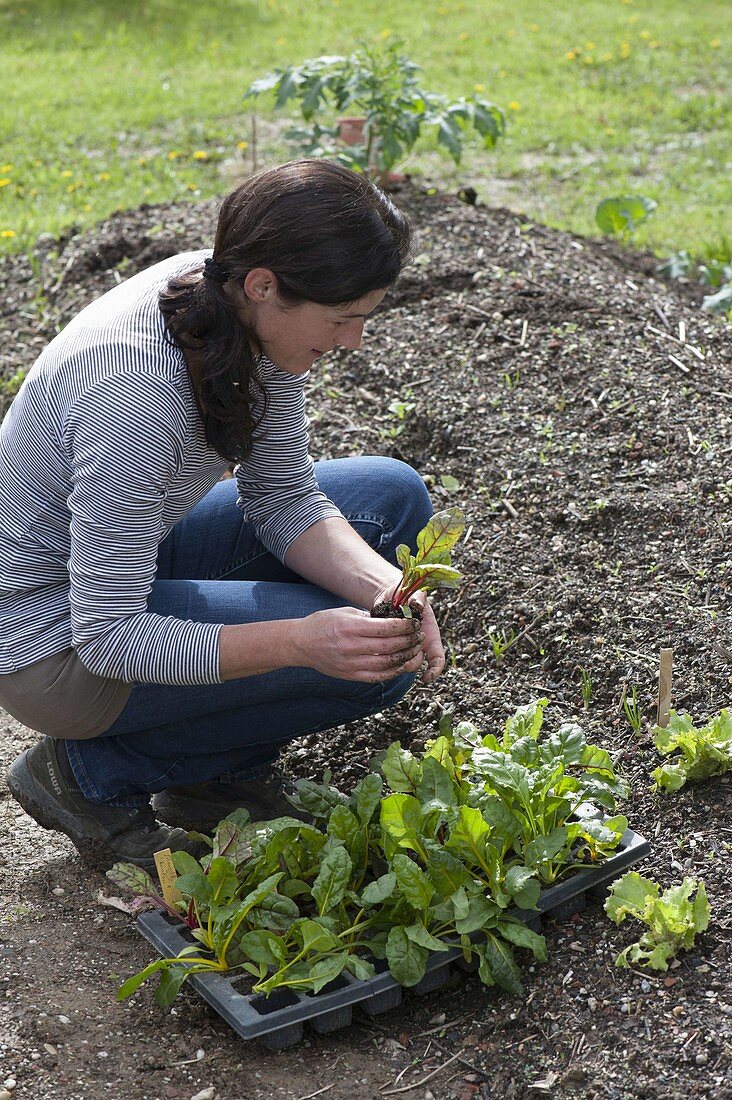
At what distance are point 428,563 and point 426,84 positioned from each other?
6542mm

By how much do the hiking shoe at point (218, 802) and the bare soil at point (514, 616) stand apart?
0.20 meters

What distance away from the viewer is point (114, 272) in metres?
4.66

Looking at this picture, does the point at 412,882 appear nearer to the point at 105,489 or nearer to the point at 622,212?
the point at 105,489

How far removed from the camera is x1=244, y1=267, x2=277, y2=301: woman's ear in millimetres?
1985

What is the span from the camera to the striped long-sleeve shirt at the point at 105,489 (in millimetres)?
1975

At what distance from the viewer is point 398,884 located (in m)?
1.94

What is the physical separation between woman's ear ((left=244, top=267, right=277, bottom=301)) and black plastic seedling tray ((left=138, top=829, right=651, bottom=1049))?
1.15 metres

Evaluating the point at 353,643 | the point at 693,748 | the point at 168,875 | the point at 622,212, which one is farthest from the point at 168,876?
the point at 622,212

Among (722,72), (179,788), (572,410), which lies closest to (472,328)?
(572,410)

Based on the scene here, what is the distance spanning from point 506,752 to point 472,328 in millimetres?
2080

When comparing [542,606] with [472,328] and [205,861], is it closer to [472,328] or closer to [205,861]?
[205,861]

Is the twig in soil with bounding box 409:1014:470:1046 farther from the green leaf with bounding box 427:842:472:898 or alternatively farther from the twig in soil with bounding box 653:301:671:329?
the twig in soil with bounding box 653:301:671:329

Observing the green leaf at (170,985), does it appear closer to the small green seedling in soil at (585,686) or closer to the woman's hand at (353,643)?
the woman's hand at (353,643)

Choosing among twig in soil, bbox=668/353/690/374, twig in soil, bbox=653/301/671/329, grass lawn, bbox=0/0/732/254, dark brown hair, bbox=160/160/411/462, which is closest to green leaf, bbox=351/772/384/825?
dark brown hair, bbox=160/160/411/462
